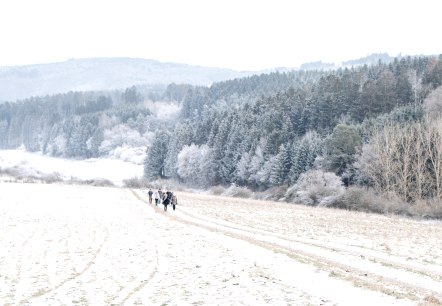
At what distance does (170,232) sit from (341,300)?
787 inches

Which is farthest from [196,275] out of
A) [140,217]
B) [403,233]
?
[140,217]

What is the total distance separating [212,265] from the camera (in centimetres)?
2291

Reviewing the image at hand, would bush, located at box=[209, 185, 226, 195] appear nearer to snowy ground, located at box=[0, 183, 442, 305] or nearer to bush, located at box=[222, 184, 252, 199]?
bush, located at box=[222, 184, 252, 199]

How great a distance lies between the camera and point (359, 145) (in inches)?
3201

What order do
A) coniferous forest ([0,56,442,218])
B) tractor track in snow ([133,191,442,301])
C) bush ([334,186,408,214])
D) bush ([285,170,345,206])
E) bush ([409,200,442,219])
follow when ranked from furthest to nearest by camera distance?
bush ([285,170,345,206]) < coniferous forest ([0,56,442,218]) < bush ([334,186,408,214]) < bush ([409,200,442,219]) < tractor track in snow ([133,191,442,301])

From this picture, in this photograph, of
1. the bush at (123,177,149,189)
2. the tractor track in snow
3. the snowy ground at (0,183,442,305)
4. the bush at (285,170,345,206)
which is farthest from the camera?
the bush at (123,177,149,189)

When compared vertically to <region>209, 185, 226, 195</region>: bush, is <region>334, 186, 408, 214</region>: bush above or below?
above

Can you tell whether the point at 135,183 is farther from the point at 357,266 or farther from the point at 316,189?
the point at 357,266

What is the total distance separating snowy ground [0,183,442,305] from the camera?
17031 millimetres

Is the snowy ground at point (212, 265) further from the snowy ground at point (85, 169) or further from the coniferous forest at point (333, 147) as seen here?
the snowy ground at point (85, 169)

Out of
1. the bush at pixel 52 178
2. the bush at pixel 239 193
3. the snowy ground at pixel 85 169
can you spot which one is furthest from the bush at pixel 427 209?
the bush at pixel 52 178

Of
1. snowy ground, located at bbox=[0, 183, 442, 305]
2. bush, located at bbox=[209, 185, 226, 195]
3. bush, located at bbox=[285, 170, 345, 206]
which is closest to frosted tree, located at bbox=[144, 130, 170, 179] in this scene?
bush, located at bbox=[209, 185, 226, 195]

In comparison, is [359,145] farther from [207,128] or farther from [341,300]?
[341,300]

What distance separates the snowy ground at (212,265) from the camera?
17031 millimetres
